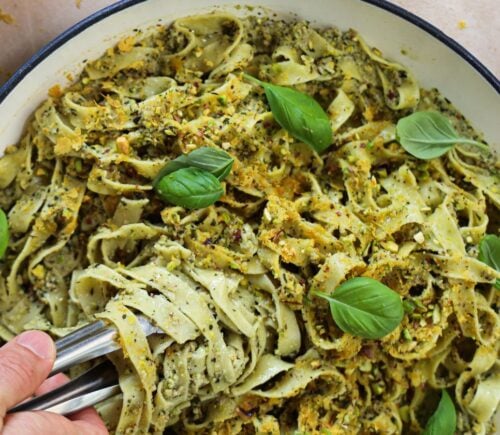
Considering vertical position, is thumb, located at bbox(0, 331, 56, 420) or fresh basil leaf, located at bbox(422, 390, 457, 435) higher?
thumb, located at bbox(0, 331, 56, 420)

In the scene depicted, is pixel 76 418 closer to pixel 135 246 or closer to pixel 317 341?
pixel 135 246

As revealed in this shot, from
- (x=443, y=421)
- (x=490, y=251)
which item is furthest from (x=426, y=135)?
(x=443, y=421)

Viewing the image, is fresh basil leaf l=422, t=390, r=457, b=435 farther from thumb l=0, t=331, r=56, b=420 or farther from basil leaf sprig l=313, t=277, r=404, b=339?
Answer: thumb l=0, t=331, r=56, b=420

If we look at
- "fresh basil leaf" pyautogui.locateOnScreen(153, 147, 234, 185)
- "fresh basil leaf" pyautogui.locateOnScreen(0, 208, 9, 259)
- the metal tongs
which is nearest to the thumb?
the metal tongs

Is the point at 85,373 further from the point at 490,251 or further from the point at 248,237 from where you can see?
the point at 490,251

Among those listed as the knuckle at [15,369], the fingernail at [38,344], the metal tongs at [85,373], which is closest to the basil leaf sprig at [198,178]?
the metal tongs at [85,373]

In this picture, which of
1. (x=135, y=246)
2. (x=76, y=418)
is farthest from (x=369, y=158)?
(x=76, y=418)
